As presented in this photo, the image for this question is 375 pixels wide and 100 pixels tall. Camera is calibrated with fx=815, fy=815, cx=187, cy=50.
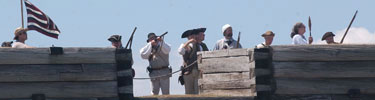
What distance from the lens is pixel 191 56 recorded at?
1588 centimetres

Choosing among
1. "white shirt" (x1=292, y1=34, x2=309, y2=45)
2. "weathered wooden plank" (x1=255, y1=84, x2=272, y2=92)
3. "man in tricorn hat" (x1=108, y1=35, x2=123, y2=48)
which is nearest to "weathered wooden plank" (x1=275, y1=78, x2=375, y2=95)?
A: "weathered wooden plank" (x1=255, y1=84, x2=272, y2=92)

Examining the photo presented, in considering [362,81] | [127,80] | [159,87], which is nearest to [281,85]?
[362,81]

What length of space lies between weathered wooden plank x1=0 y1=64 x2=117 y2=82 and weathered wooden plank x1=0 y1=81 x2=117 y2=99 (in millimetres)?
86

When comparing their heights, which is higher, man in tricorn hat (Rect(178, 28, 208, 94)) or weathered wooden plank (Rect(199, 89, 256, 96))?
man in tricorn hat (Rect(178, 28, 208, 94))

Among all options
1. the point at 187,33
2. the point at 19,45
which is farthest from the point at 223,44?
the point at 19,45

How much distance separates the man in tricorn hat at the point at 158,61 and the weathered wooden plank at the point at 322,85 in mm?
3397

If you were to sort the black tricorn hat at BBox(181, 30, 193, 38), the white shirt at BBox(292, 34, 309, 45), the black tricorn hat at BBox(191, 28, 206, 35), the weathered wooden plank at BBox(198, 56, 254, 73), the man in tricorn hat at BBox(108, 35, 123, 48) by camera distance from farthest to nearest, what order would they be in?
1. the black tricorn hat at BBox(181, 30, 193, 38)
2. the black tricorn hat at BBox(191, 28, 206, 35)
3. the man in tricorn hat at BBox(108, 35, 123, 48)
4. the white shirt at BBox(292, 34, 309, 45)
5. the weathered wooden plank at BBox(198, 56, 254, 73)

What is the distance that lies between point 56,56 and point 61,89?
1.67 ft

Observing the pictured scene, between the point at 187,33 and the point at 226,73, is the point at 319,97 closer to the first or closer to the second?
the point at 226,73

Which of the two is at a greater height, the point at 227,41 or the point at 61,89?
the point at 227,41

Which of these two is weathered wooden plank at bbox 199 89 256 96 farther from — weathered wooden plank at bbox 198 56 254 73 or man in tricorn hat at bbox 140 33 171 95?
man in tricorn hat at bbox 140 33 171 95

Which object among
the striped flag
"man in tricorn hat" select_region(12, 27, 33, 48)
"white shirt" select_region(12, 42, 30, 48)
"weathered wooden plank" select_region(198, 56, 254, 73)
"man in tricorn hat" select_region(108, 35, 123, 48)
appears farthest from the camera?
the striped flag

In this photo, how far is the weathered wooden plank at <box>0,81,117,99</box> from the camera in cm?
1219

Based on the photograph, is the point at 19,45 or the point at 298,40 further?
the point at 298,40
